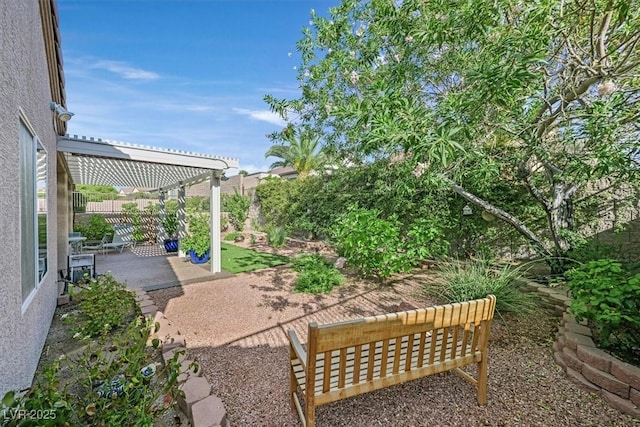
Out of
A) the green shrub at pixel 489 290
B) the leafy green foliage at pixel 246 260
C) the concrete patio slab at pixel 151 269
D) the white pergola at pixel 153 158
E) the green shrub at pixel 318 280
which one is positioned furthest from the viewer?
the leafy green foliage at pixel 246 260

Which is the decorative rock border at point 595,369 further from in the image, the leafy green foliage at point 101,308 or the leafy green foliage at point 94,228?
the leafy green foliage at point 94,228

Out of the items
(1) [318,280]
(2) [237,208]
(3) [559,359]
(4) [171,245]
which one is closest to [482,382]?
(3) [559,359]

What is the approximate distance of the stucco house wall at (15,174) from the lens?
1.95m

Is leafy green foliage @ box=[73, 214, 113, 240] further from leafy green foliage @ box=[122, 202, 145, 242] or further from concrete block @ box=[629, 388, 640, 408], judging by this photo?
concrete block @ box=[629, 388, 640, 408]

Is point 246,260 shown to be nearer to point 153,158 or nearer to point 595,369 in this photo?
point 153,158

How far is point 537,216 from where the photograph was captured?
6.60m

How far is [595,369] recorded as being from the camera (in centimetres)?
265

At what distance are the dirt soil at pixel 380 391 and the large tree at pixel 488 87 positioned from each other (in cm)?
223

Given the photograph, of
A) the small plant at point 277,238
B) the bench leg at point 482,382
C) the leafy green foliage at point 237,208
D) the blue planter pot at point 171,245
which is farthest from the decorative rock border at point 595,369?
the leafy green foliage at point 237,208

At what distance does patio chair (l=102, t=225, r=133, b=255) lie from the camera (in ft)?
35.1

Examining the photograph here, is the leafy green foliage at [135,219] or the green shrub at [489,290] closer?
the green shrub at [489,290]

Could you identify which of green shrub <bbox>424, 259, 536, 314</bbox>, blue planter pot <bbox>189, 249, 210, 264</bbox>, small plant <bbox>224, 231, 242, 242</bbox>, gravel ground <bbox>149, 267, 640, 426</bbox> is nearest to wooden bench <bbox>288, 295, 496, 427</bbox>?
gravel ground <bbox>149, 267, 640, 426</bbox>

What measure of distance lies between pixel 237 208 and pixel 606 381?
47.8 ft

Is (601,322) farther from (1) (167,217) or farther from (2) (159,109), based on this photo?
(2) (159,109)
